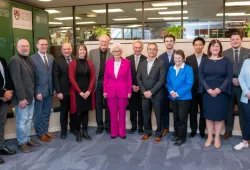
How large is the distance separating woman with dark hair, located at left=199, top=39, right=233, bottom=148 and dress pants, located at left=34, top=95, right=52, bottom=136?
2.46 metres

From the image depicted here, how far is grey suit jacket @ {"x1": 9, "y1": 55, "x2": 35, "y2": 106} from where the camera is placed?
3.67 meters

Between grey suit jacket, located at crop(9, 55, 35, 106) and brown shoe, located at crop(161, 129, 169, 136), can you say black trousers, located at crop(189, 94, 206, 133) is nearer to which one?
brown shoe, located at crop(161, 129, 169, 136)

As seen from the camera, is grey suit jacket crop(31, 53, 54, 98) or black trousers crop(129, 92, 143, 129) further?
black trousers crop(129, 92, 143, 129)

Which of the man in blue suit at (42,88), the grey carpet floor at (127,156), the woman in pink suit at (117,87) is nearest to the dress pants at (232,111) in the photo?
the grey carpet floor at (127,156)

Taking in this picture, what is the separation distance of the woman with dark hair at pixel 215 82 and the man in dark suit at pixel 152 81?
62cm

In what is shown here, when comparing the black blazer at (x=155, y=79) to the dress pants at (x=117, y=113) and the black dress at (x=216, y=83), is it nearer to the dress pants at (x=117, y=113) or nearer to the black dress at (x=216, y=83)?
the dress pants at (x=117, y=113)

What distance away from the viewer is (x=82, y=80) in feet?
14.0

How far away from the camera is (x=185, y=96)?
4020 millimetres

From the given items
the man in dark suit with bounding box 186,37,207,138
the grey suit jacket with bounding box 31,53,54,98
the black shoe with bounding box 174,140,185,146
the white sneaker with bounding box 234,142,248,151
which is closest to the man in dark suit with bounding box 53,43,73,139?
the grey suit jacket with bounding box 31,53,54,98

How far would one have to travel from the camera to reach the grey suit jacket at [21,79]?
12.1ft

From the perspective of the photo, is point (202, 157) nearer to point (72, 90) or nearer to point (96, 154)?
point (96, 154)

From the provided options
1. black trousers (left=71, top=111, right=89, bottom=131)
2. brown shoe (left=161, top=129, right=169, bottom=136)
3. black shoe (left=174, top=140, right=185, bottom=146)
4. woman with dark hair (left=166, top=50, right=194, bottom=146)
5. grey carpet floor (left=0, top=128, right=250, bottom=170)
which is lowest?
grey carpet floor (left=0, top=128, right=250, bottom=170)

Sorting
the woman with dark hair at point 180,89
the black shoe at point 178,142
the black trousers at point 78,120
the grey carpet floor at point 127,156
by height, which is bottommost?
the grey carpet floor at point 127,156

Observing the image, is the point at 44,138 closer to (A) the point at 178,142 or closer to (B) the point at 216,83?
(A) the point at 178,142
